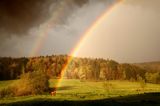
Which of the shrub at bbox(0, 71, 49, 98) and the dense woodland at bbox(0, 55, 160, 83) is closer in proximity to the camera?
the shrub at bbox(0, 71, 49, 98)

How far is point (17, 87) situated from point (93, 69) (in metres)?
84.7

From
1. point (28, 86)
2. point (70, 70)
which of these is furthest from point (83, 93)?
point (70, 70)

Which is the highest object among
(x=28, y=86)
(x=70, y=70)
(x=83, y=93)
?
(x=70, y=70)

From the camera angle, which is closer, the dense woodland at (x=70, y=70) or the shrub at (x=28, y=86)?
the shrub at (x=28, y=86)

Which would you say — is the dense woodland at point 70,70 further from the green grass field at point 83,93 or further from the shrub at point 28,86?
the shrub at point 28,86

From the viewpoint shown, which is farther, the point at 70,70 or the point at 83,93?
the point at 70,70

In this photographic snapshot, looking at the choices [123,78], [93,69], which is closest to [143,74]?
[123,78]

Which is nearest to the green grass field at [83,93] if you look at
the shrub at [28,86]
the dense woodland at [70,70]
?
the shrub at [28,86]

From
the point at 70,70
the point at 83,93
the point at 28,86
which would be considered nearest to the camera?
the point at 83,93

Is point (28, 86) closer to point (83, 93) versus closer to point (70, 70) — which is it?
point (83, 93)

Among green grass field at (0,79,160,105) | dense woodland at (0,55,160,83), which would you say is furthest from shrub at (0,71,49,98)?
dense woodland at (0,55,160,83)

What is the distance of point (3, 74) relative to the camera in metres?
157

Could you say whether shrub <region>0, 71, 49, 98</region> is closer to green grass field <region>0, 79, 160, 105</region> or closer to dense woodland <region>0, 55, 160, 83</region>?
green grass field <region>0, 79, 160, 105</region>

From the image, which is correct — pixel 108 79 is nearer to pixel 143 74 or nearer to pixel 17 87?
pixel 143 74
